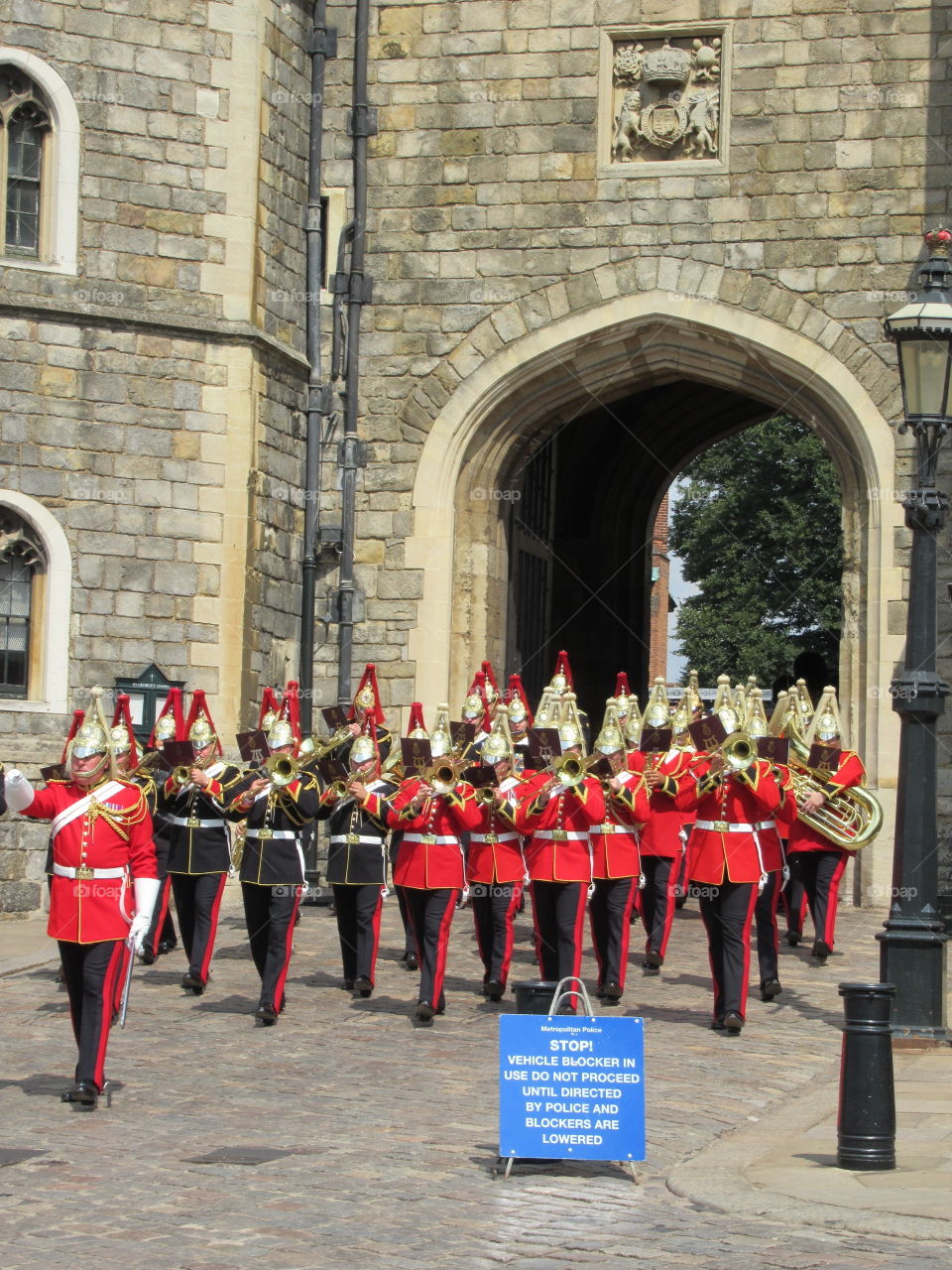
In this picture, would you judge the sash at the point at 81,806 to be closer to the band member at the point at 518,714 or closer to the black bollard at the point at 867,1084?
the black bollard at the point at 867,1084

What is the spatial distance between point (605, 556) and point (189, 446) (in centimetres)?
872

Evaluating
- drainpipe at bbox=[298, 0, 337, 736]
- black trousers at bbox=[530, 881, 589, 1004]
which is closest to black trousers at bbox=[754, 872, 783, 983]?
black trousers at bbox=[530, 881, 589, 1004]

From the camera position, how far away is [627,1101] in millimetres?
7605

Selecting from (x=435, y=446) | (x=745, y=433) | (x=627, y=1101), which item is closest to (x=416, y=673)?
(x=435, y=446)

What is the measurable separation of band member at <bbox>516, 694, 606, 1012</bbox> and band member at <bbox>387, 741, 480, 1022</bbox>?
1.21ft

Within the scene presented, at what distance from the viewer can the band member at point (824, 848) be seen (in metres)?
13.6

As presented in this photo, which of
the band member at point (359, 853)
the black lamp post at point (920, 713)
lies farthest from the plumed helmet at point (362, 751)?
the black lamp post at point (920, 713)

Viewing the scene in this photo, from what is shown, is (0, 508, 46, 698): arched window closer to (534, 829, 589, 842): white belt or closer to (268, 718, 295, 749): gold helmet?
(268, 718, 295, 749): gold helmet

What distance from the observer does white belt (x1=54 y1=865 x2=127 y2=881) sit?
30.2 feet

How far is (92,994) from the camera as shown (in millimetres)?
9062

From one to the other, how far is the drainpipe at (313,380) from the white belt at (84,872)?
8.16m

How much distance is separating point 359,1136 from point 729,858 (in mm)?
3491

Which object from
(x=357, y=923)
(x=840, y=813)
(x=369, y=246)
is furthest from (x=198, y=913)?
(x=369, y=246)

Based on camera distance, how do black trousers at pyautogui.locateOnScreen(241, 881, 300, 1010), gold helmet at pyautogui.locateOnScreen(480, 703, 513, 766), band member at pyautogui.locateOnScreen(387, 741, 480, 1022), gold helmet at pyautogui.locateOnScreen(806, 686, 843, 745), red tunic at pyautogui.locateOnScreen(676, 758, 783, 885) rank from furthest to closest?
gold helmet at pyautogui.locateOnScreen(806, 686, 843, 745), gold helmet at pyautogui.locateOnScreen(480, 703, 513, 766), band member at pyautogui.locateOnScreen(387, 741, 480, 1022), red tunic at pyautogui.locateOnScreen(676, 758, 783, 885), black trousers at pyautogui.locateOnScreen(241, 881, 300, 1010)
